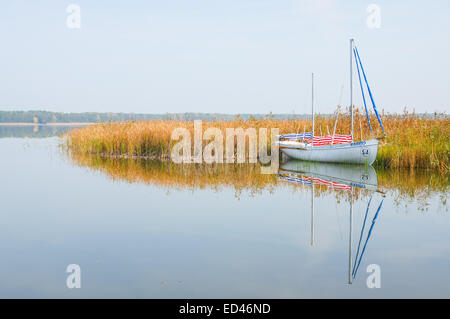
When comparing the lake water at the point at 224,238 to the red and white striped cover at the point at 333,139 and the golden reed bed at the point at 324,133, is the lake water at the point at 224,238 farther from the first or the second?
the red and white striped cover at the point at 333,139

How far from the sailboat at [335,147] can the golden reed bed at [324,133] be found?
2.52 feet

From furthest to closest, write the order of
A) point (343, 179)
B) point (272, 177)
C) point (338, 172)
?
point (338, 172) < point (272, 177) < point (343, 179)

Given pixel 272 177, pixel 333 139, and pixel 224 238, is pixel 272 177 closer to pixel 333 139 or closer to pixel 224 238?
pixel 333 139

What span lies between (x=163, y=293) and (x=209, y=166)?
13106 mm

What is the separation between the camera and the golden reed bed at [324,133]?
1702 cm

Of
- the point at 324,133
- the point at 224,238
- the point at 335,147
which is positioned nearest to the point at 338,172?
the point at 335,147

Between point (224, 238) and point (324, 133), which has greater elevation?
point (324, 133)

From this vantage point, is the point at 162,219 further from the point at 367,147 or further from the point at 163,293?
the point at 367,147

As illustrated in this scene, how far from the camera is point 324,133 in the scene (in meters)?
22.4

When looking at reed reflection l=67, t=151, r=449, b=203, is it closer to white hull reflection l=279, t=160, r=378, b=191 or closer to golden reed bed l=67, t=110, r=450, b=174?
white hull reflection l=279, t=160, r=378, b=191

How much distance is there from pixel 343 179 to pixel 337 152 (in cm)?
343

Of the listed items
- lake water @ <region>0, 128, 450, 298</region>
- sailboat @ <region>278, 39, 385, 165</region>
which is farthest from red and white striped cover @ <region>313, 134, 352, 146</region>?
lake water @ <region>0, 128, 450, 298</region>

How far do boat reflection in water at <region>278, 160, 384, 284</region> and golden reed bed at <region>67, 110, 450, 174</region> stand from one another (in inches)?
53.2

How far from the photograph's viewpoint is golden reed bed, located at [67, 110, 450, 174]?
17.0 metres
